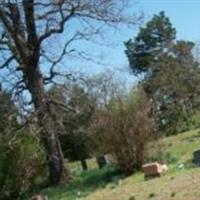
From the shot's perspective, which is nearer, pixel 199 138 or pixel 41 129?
pixel 41 129

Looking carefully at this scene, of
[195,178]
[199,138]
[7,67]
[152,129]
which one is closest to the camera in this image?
[195,178]

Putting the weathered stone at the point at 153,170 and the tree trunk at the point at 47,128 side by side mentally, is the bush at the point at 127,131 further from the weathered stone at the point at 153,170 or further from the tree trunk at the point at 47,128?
the tree trunk at the point at 47,128

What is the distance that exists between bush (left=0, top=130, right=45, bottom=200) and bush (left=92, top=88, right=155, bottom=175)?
6.64ft

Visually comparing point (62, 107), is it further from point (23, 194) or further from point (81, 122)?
point (23, 194)

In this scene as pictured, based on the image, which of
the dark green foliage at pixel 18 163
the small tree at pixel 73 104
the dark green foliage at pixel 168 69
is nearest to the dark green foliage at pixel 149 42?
the dark green foliage at pixel 168 69

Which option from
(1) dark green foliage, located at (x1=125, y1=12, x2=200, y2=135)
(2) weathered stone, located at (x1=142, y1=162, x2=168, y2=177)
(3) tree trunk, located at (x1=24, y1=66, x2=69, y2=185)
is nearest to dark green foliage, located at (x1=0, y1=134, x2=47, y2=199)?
(3) tree trunk, located at (x1=24, y1=66, x2=69, y2=185)

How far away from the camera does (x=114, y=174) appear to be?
13297 millimetres

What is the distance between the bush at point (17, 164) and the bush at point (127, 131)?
2023mm

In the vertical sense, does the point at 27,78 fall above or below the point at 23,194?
above

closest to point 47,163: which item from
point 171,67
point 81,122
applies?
point 81,122

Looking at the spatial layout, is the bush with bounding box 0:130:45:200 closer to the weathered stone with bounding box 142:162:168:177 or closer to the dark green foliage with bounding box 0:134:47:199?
the dark green foliage with bounding box 0:134:47:199

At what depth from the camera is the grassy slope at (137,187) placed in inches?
374

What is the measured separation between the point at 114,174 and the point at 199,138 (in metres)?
6.20

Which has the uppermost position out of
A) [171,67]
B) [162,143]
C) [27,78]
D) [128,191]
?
[171,67]
